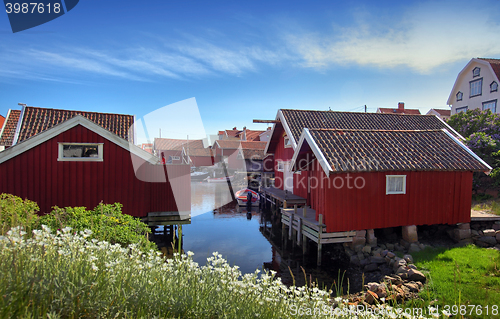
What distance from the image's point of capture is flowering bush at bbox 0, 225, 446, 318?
8.89 feet

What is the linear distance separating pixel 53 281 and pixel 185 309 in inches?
55.4

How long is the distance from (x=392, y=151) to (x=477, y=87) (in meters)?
29.7

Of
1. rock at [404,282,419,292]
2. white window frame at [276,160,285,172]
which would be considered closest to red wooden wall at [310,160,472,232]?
rock at [404,282,419,292]

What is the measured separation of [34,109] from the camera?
1523cm

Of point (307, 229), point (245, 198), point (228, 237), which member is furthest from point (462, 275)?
point (245, 198)

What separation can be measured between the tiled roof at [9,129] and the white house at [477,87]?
135 feet

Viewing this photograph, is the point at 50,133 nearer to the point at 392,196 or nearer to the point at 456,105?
the point at 392,196

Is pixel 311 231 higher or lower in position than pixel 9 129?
lower

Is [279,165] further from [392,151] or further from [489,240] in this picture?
[489,240]

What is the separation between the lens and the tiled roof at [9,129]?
55.3 ft

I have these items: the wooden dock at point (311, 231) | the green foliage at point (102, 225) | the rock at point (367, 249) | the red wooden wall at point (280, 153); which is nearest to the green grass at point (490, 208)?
the rock at point (367, 249)

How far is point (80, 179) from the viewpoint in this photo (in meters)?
11.1

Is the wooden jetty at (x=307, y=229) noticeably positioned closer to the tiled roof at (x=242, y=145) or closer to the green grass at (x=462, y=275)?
the green grass at (x=462, y=275)

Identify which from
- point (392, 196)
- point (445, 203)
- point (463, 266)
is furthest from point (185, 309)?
point (445, 203)
